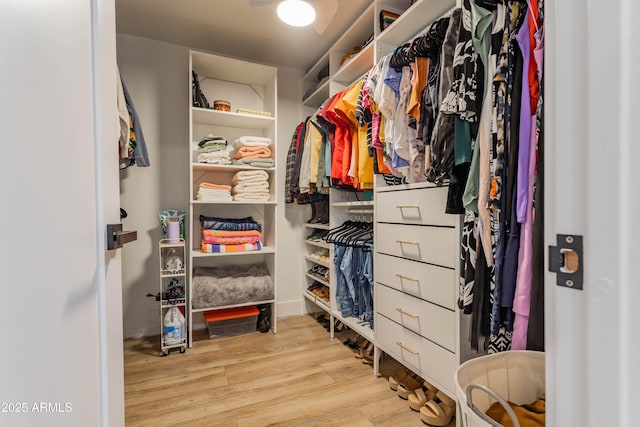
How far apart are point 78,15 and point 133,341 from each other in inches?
98.9

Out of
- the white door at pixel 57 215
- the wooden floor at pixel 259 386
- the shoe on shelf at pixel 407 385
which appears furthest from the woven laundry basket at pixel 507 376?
the white door at pixel 57 215

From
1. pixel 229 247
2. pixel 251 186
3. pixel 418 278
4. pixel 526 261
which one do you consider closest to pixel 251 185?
pixel 251 186

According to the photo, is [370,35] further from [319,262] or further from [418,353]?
[418,353]

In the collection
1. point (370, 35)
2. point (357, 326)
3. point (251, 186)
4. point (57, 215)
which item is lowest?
point (357, 326)

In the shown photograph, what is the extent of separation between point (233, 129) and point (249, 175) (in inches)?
23.0

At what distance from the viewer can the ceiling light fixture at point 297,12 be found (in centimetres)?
160

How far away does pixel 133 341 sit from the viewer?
7.87 feet

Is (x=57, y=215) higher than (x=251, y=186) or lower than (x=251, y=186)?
lower

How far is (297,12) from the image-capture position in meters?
1.65

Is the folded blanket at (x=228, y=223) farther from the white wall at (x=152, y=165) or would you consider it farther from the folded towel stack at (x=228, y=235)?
the white wall at (x=152, y=165)

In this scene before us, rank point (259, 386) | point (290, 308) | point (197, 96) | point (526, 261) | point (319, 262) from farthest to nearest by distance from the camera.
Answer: point (290, 308), point (319, 262), point (197, 96), point (259, 386), point (526, 261)

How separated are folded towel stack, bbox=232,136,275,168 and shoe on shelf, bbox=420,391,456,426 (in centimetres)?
196

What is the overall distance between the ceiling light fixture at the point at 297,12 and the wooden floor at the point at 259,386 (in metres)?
2.08
